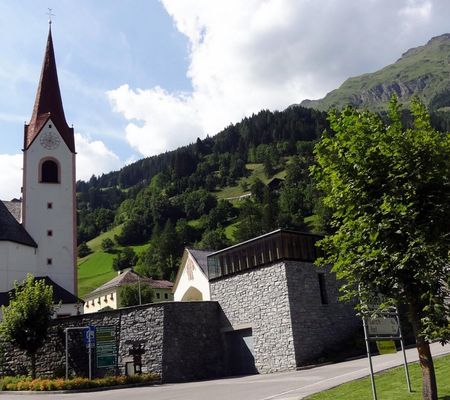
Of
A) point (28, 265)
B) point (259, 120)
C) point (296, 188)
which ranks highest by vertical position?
point (259, 120)

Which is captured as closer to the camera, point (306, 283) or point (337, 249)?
point (337, 249)

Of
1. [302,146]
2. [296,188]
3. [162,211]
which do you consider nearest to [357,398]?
[296,188]

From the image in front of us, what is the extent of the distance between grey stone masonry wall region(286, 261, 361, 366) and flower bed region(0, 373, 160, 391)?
7355 millimetres

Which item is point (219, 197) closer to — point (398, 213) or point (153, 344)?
point (153, 344)

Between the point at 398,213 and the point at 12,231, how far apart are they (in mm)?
34089

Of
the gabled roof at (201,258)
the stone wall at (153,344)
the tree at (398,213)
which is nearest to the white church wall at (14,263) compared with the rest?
the stone wall at (153,344)

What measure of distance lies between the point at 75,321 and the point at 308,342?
12341mm

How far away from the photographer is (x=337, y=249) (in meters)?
10.8

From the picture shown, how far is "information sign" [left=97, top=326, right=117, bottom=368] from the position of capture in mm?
25328

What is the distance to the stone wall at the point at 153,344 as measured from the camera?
85.4 ft

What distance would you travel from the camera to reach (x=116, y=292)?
79.1 m

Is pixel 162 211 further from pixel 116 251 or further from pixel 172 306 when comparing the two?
pixel 172 306

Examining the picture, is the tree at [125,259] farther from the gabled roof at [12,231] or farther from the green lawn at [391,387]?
the green lawn at [391,387]

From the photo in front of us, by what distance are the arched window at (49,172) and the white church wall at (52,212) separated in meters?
0.33
